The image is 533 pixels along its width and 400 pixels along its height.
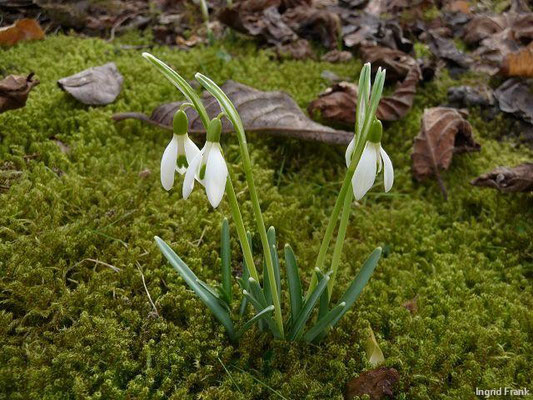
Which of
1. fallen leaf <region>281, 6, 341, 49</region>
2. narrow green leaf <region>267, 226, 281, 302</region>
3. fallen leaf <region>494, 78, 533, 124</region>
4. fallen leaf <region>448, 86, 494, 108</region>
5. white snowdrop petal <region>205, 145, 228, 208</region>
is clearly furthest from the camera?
fallen leaf <region>281, 6, 341, 49</region>

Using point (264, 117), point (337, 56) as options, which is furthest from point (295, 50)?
point (264, 117)

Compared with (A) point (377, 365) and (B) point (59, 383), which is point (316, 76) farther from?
(B) point (59, 383)

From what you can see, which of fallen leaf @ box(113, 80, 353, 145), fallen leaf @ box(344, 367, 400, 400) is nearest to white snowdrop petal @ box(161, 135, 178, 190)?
fallen leaf @ box(344, 367, 400, 400)

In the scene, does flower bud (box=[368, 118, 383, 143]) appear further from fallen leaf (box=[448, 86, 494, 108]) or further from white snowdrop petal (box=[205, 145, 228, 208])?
fallen leaf (box=[448, 86, 494, 108])

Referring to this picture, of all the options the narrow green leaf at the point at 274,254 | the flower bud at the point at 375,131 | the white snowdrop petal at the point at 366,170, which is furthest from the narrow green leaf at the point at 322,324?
the flower bud at the point at 375,131

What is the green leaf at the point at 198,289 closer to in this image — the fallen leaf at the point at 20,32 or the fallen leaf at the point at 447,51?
the fallen leaf at the point at 20,32

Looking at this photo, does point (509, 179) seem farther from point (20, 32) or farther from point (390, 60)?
point (20, 32)
